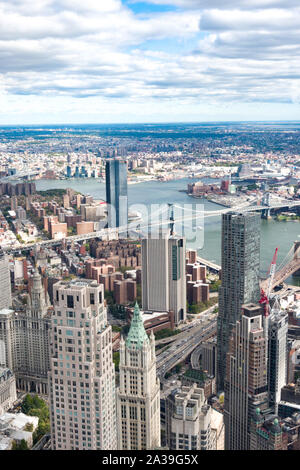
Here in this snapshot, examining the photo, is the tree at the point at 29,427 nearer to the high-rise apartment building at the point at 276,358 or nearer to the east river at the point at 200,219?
the high-rise apartment building at the point at 276,358

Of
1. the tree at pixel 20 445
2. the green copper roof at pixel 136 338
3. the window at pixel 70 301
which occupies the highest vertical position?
the window at pixel 70 301

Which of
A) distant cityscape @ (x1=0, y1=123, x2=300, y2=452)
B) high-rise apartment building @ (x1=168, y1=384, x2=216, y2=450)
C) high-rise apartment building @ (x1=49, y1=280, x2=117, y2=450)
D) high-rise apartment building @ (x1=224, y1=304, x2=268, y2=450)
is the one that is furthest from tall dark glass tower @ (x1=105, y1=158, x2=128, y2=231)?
high-rise apartment building @ (x1=49, y1=280, x2=117, y2=450)

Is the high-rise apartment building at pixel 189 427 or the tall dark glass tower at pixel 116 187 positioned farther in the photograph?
the tall dark glass tower at pixel 116 187

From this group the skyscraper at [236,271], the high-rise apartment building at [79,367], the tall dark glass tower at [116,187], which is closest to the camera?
the high-rise apartment building at [79,367]

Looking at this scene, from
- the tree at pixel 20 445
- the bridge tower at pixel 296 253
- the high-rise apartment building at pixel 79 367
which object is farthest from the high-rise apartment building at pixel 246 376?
the bridge tower at pixel 296 253

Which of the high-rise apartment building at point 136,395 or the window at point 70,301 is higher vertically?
the window at point 70,301

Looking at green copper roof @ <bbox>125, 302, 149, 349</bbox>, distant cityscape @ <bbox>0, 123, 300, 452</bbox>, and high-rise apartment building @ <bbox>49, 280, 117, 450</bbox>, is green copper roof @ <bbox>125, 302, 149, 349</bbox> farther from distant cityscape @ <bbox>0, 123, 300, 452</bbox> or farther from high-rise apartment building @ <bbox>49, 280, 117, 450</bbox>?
high-rise apartment building @ <bbox>49, 280, 117, 450</bbox>

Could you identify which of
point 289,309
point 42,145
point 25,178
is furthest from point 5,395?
point 25,178

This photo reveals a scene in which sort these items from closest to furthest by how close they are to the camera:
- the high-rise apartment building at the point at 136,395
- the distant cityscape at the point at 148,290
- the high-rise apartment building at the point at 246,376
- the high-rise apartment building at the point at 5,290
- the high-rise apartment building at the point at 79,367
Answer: the high-rise apartment building at the point at 79,367 → the distant cityscape at the point at 148,290 → the high-rise apartment building at the point at 136,395 → the high-rise apartment building at the point at 246,376 → the high-rise apartment building at the point at 5,290

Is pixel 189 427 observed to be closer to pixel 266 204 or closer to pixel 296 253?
pixel 296 253
